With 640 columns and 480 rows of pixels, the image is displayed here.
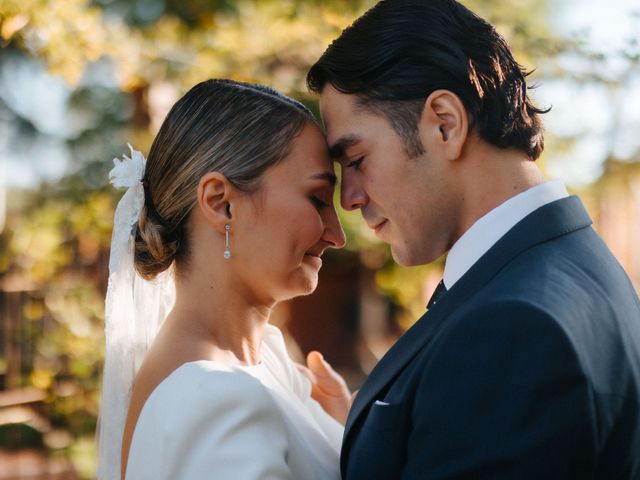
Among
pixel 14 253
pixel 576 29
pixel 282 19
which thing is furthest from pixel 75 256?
pixel 576 29

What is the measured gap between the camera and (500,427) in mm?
1604

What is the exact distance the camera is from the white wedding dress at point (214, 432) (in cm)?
192

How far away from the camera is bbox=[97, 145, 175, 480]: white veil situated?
2.43 m

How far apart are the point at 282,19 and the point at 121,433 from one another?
152 inches

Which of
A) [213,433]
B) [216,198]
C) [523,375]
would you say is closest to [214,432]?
[213,433]

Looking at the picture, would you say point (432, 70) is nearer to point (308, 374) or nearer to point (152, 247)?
point (152, 247)

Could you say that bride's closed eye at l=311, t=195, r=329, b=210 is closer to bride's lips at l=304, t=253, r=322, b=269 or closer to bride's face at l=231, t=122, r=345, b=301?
bride's face at l=231, t=122, r=345, b=301

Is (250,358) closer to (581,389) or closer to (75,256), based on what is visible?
(581,389)

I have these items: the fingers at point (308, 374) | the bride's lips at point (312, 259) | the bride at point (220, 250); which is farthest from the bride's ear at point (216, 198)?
the fingers at point (308, 374)

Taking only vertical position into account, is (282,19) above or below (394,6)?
above

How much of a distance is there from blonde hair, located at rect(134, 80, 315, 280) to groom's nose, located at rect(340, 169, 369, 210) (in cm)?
20

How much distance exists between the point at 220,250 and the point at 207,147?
0.30 m

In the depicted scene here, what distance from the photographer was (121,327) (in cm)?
252

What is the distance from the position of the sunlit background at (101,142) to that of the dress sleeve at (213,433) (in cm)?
265
